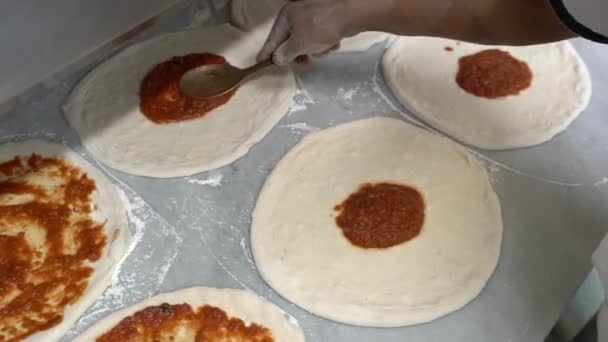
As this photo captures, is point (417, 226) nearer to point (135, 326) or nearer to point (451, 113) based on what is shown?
point (451, 113)

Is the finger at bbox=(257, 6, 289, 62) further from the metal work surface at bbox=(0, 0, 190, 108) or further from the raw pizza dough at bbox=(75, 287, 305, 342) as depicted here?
the raw pizza dough at bbox=(75, 287, 305, 342)

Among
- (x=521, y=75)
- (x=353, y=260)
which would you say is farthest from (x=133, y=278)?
(x=521, y=75)

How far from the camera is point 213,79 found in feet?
6.48

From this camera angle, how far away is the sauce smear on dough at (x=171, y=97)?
1.93 m

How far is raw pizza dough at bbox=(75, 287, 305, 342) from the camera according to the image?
148cm

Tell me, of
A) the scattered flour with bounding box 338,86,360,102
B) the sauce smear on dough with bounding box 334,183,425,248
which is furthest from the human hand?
the sauce smear on dough with bounding box 334,183,425,248

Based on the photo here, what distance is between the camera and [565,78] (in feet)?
6.72

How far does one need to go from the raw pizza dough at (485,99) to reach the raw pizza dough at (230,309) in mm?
808

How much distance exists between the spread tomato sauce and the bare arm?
74cm

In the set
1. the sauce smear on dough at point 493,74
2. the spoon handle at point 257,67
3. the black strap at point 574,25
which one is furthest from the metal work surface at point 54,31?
the black strap at point 574,25

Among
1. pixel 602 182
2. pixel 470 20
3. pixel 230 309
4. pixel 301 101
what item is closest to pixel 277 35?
pixel 301 101

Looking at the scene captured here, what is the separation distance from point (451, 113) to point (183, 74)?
0.89 meters

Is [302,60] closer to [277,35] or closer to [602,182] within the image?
[277,35]

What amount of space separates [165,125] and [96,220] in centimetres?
38
